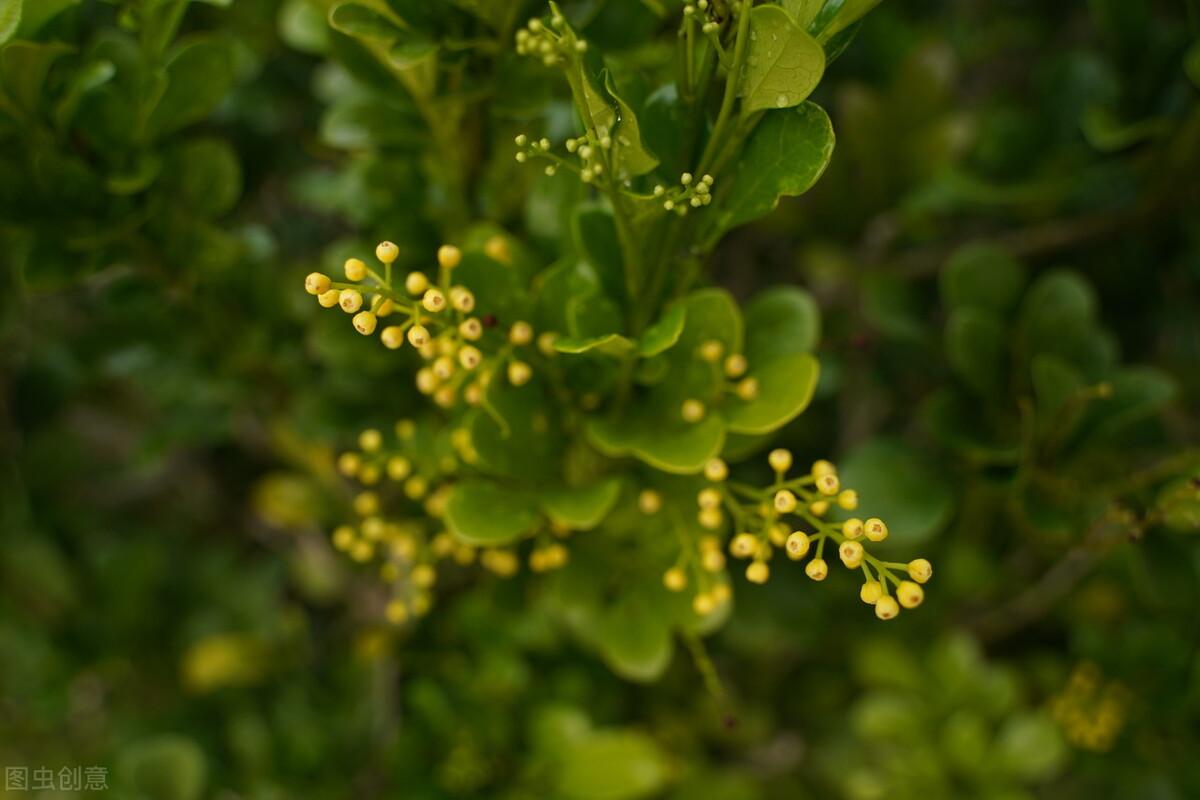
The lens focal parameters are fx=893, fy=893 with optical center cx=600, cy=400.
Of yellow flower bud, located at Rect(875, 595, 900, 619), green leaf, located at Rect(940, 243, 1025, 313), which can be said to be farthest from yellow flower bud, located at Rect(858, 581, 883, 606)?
green leaf, located at Rect(940, 243, 1025, 313)

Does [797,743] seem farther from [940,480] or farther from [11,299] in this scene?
[11,299]

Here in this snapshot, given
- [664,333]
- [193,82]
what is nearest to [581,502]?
[664,333]

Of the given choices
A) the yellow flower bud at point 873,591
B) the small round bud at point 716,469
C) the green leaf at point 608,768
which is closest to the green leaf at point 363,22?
the small round bud at point 716,469

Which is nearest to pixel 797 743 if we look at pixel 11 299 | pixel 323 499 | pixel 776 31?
pixel 323 499

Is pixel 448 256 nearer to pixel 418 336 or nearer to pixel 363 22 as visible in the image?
pixel 418 336

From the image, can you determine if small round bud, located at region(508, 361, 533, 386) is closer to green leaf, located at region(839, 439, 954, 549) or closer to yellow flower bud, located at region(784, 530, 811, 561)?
yellow flower bud, located at region(784, 530, 811, 561)
